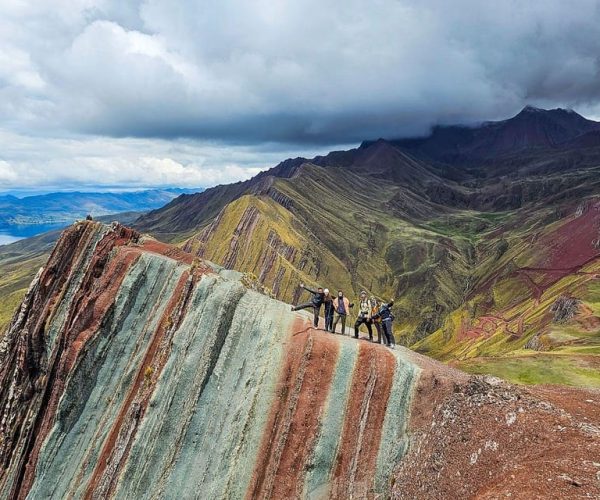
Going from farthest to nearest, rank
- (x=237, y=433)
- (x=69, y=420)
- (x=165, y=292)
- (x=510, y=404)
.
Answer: (x=165, y=292), (x=69, y=420), (x=237, y=433), (x=510, y=404)

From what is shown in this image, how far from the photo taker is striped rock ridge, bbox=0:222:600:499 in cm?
2419

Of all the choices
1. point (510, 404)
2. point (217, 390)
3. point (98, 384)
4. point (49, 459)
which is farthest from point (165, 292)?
point (510, 404)

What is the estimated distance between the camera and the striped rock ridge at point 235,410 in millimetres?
24188

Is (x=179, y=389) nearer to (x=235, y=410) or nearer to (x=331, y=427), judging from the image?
(x=235, y=410)

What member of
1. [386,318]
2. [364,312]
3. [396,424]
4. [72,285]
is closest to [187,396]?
[364,312]

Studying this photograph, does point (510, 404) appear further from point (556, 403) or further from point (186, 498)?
point (186, 498)

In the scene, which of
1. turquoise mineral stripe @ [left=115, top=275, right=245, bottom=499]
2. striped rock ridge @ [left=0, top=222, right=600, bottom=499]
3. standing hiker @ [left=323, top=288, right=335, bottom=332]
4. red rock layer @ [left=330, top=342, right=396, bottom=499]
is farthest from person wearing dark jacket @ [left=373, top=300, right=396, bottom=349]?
turquoise mineral stripe @ [left=115, top=275, right=245, bottom=499]

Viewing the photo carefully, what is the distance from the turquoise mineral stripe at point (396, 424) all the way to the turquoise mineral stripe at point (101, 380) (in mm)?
21342

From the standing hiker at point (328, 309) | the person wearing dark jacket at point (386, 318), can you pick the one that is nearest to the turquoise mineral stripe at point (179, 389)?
the standing hiker at point (328, 309)

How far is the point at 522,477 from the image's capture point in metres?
20.0

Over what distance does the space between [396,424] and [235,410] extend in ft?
37.2

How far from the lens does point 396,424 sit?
98.3 ft

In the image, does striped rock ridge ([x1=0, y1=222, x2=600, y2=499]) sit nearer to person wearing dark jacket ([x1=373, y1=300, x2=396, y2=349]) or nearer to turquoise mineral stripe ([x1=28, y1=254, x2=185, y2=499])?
turquoise mineral stripe ([x1=28, y1=254, x2=185, y2=499])

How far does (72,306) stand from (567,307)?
121 m
